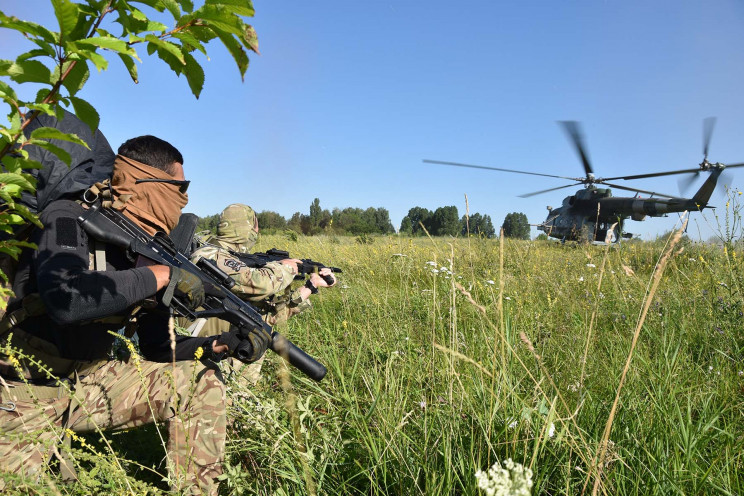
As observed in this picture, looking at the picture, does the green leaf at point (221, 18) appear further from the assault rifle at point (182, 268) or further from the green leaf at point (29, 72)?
the assault rifle at point (182, 268)

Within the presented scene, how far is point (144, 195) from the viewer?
2.29 m

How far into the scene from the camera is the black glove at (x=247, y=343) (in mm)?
2158

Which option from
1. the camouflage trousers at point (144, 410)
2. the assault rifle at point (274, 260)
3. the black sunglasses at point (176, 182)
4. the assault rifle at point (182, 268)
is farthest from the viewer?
the assault rifle at point (274, 260)

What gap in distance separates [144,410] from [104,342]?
0.39 meters

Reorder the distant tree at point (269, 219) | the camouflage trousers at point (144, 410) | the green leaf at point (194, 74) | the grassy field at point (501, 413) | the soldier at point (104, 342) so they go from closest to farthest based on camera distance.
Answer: the green leaf at point (194, 74)
the grassy field at point (501, 413)
the soldier at point (104, 342)
the camouflage trousers at point (144, 410)
the distant tree at point (269, 219)

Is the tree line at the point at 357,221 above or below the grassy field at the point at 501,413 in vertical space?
above

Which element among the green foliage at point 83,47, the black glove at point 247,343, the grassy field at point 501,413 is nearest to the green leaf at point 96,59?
the green foliage at point 83,47

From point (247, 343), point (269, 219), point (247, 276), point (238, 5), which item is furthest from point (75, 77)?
point (269, 219)

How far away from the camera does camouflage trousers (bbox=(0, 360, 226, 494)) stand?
1.90 metres

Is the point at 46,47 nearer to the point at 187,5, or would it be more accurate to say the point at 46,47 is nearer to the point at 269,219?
the point at 187,5

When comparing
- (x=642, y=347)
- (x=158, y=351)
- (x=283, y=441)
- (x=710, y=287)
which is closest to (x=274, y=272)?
(x=158, y=351)

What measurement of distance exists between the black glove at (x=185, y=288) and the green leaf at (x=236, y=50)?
1.42m

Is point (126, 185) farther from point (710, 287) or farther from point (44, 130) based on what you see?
point (710, 287)

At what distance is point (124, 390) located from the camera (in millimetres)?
2109
